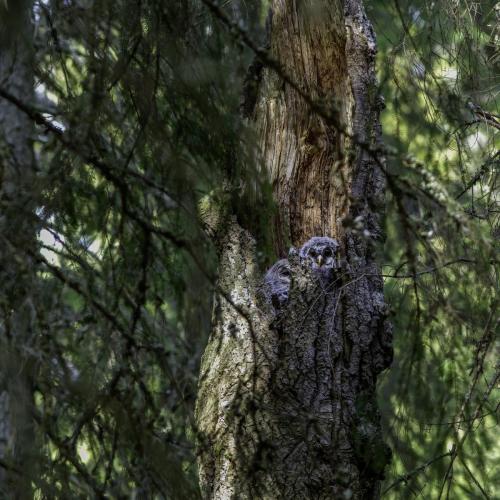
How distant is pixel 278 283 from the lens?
102 inches

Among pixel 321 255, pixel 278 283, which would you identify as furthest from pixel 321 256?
pixel 278 283

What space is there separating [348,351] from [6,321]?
109 cm

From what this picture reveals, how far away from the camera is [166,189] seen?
6.98ft

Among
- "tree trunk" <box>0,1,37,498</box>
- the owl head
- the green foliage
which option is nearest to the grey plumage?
the owl head

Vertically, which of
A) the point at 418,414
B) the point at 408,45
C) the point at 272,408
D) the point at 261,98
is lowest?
the point at 272,408

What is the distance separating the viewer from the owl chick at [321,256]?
2.57 metres

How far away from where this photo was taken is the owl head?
8.45ft

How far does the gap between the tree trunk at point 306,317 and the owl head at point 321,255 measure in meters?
0.03

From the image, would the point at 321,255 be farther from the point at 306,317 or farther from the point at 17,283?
the point at 17,283

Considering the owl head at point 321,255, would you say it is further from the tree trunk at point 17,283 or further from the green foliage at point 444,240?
the tree trunk at point 17,283

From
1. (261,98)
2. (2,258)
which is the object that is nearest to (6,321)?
(2,258)

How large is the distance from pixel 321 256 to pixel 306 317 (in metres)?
0.21

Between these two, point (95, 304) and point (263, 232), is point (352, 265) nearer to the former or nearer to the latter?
point (263, 232)

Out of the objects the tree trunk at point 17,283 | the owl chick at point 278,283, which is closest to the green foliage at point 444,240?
the owl chick at point 278,283
